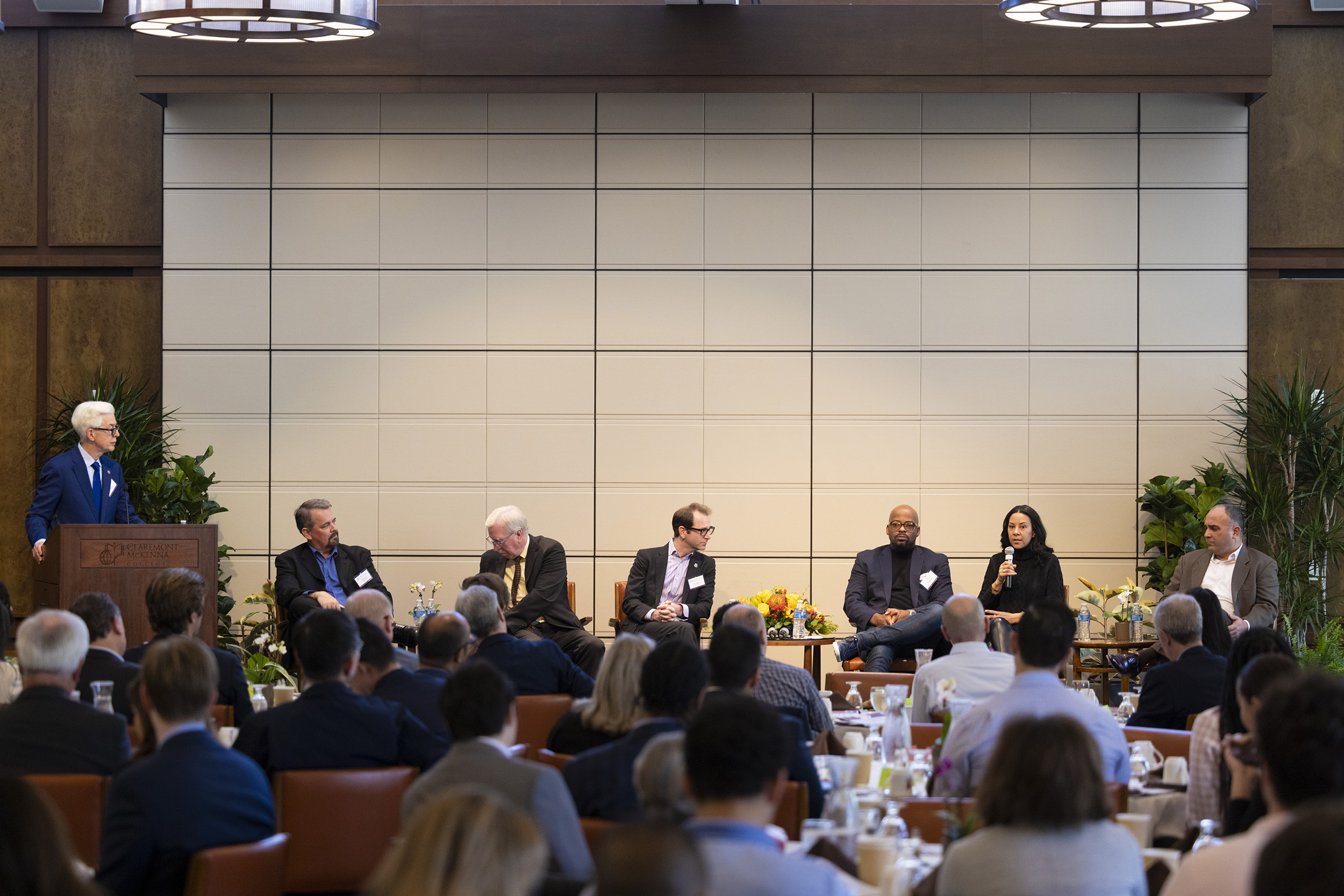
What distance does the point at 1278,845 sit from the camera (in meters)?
1.60

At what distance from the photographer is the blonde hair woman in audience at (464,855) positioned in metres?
1.61

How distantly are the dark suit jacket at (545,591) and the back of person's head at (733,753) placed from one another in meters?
5.59

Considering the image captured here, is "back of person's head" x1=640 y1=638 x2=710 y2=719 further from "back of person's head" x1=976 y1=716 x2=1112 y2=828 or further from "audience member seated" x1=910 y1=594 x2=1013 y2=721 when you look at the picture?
"audience member seated" x1=910 y1=594 x2=1013 y2=721

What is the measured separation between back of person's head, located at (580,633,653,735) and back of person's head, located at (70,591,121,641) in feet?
5.87

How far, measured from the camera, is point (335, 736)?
156 inches

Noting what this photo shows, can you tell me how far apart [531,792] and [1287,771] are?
1504 mm

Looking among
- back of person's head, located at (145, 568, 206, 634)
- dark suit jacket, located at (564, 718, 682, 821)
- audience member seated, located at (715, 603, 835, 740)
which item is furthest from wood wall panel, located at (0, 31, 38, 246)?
dark suit jacket, located at (564, 718, 682, 821)

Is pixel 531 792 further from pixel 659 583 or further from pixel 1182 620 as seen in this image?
pixel 659 583

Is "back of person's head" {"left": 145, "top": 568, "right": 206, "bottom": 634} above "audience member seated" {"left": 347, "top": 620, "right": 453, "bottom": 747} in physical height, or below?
above

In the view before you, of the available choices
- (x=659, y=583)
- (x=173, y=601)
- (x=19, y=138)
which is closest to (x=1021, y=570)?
(x=659, y=583)

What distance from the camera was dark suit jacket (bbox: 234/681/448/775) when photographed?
156 inches

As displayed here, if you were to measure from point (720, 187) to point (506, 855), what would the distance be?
7973 mm

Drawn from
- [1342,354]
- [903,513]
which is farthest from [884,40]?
[1342,354]

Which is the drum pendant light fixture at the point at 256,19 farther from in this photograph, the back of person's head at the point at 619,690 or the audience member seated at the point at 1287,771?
the audience member seated at the point at 1287,771
